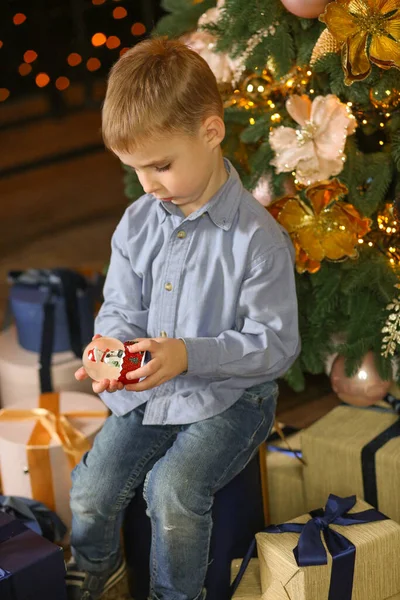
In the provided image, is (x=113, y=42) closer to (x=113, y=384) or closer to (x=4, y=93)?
(x=4, y=93)

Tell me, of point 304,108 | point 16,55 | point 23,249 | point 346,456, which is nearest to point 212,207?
point 304,108

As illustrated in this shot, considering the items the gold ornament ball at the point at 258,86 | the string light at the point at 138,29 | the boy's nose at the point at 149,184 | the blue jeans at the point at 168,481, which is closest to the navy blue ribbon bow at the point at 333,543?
the blue jeans at the point at 168,481

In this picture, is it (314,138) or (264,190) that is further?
(264,190)

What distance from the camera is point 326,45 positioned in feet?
5.69

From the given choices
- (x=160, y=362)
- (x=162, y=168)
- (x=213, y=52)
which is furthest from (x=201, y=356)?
(x=213, y=52)

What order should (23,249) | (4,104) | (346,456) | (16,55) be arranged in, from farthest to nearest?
(4,104), (16,55), (23,249), (346,456)

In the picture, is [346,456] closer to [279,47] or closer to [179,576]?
[179,576]

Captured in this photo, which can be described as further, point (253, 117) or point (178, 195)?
Result: point (253, 117)

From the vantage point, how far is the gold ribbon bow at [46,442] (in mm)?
1872

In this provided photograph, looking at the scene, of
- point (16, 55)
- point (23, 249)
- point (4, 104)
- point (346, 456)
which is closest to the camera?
point (346, 456)

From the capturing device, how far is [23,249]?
149 inches

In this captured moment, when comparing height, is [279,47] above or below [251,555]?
above

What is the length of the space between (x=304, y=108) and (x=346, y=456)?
687 millimetres

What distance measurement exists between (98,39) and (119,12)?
20 centimetres
